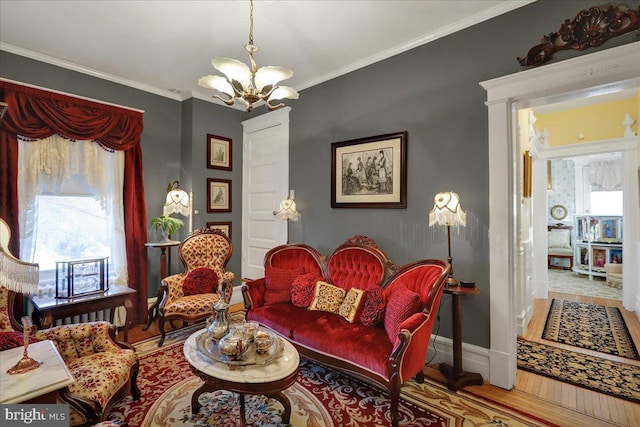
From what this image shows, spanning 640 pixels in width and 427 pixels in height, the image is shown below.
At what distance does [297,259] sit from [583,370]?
2957mm

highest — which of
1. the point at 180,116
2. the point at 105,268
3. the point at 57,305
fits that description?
the point at 180,116

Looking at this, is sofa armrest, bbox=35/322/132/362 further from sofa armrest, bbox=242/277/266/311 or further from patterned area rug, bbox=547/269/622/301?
patterned area rug, bbox=547/269/622/301

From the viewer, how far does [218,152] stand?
487 cm

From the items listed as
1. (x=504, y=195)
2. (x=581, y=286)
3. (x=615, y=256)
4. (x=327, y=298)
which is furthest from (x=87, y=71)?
(x=615, y=256)

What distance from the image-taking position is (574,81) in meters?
2.37

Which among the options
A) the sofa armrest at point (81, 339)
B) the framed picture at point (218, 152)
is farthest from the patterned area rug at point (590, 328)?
the framed picture at point (218, 152)

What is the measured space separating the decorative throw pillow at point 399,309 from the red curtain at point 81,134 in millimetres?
3256

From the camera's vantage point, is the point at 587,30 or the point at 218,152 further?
the point at 218,152

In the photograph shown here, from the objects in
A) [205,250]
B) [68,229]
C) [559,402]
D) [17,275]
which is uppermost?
[68,229]

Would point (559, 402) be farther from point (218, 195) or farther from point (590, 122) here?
point (218, 195)

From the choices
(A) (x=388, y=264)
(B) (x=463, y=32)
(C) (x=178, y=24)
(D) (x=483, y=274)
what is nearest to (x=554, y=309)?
(D) (x=483, y=274)

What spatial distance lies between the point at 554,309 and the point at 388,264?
3416 mm

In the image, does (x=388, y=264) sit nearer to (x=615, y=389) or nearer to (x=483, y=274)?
(x=483, y=274)

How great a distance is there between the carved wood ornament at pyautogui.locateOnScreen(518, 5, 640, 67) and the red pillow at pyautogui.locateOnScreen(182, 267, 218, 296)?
388cm
